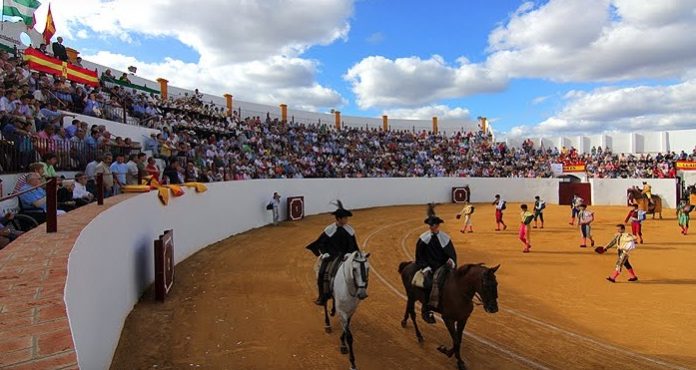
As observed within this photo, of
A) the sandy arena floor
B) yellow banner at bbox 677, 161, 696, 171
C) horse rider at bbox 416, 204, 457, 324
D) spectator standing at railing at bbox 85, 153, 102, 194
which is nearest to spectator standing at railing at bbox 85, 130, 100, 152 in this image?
spectator standing at railing at bbox 85, 153, 102, 194

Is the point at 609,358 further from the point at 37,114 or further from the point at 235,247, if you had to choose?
the point at 37,114

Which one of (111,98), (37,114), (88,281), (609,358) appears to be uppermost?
(111,98)

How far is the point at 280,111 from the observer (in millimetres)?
37094

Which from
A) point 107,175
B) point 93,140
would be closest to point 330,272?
point 107,175

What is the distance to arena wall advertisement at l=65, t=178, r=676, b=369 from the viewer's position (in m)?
4.91

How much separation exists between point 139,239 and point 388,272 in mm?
6303

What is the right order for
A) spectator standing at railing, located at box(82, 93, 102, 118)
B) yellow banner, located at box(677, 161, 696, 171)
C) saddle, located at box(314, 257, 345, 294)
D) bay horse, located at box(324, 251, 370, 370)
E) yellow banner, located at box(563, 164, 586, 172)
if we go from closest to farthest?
bay horse, located at box(324, 251, 370, 370) < saddle, located at box(314, 257, 345, 294) < spectator standing at railing, located at box(82, 93, 102, 118) < yellow banner, located at box(677, 161, 696, 171) < yellow banner, located at box(563, 164, 586, 172)

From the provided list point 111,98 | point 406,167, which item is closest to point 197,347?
point 111,98

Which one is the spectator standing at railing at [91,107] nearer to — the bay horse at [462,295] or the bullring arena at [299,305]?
the bullring arena at [299,305]

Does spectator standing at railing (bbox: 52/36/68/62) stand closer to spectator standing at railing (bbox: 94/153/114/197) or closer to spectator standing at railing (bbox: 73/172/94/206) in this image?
spectator standing at railing (bbox: 94/153/114/197)

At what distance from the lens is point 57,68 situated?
52.9ft

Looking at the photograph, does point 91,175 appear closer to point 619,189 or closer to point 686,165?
point 619,189

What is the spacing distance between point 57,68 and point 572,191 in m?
32.9

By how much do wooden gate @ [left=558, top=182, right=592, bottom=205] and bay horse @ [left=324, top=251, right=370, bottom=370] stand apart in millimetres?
31806
